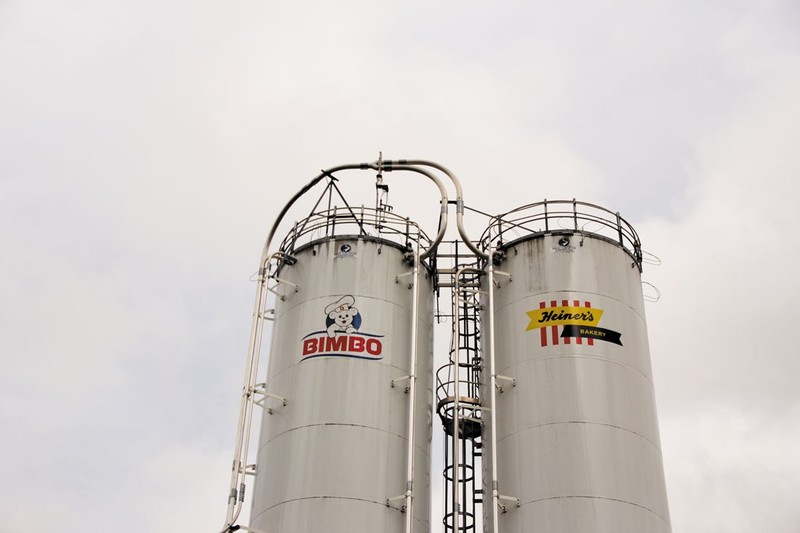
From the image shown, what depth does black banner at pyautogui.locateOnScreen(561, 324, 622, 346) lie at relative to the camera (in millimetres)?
23797

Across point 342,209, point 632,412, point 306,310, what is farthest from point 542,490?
point 342,209

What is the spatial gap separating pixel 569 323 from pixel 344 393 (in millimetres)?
5826

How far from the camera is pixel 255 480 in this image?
23.5 metres

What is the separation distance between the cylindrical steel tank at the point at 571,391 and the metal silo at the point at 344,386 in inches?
76.5

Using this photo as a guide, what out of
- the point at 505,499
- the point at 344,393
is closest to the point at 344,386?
Result: the point at 344,393

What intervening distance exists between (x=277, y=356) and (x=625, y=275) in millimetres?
9295

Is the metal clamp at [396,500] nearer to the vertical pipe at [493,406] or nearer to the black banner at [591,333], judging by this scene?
the vertical pipe at [493,406]

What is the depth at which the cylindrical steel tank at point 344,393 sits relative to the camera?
21984 mm

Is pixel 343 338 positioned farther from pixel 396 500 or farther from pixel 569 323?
pixel 569 323

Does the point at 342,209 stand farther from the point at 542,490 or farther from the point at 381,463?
the point at 542,490

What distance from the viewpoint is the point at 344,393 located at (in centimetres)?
2303

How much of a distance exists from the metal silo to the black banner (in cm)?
379

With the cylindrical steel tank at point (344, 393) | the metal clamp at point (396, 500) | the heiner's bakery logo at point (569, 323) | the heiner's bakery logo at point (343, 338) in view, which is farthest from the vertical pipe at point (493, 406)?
the heiner's bakery logo at point (343, 338)

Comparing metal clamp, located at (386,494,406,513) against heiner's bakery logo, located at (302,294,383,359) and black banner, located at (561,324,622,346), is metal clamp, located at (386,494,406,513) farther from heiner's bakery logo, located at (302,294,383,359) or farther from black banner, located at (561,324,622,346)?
black banner, located at (561,324,622,346)
